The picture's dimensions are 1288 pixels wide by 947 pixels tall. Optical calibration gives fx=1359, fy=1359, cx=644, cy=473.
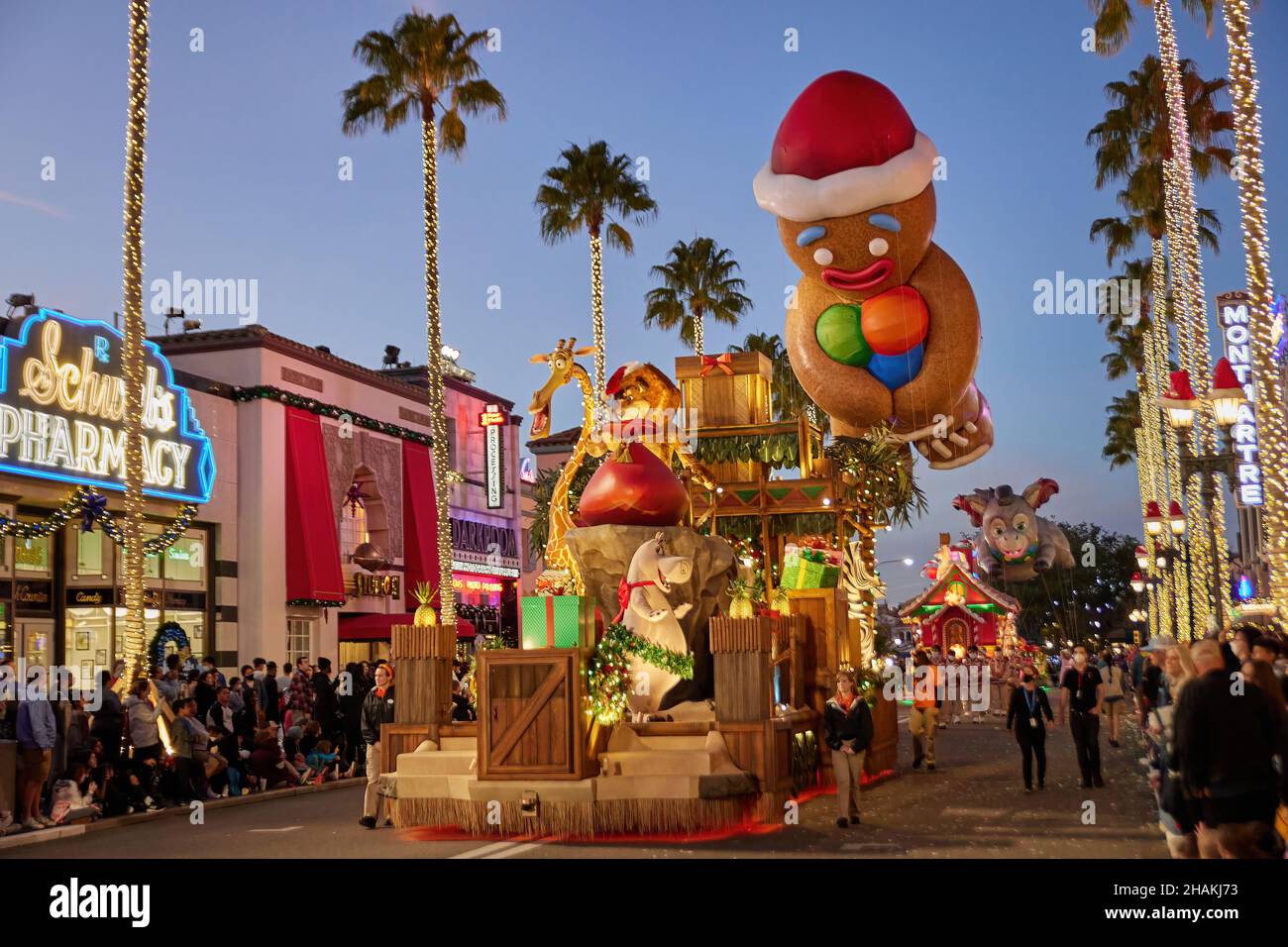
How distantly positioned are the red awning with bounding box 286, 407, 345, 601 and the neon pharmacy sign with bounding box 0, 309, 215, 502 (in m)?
5.62

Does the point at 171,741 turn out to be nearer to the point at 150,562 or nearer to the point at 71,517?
the point at 71,517

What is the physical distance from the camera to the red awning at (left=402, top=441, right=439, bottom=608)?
42531 mm

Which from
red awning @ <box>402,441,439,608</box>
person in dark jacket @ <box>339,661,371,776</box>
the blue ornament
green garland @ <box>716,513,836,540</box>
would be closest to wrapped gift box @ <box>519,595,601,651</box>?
the blue ornament

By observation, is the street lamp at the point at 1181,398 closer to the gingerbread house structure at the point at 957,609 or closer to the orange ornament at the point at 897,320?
the orange ornament at the point at 897,320

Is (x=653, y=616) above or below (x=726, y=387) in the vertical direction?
below

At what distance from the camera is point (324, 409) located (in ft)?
124

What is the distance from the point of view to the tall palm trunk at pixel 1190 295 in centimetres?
2373

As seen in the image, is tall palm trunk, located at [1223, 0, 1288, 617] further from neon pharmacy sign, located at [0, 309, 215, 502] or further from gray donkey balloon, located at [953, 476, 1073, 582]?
gray donkey balloon, located at [953, 476, 1073, 582]

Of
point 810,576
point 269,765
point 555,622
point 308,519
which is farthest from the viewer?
point 308,519

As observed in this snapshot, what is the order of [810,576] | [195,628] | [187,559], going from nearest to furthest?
1. [810,576]
2. [187,559]
3. [195,628]

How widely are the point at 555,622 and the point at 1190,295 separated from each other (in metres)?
17.4

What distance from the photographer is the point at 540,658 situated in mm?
14359

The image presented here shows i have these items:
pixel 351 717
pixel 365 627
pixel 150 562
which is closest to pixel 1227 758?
pixel 351 717
